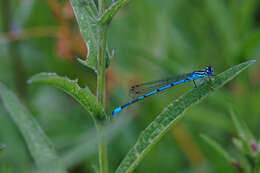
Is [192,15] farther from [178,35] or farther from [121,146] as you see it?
[121,146]

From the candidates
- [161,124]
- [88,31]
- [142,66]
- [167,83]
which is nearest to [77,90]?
[88,31]

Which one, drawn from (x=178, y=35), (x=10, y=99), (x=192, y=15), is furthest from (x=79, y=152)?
(x=192, y=15)

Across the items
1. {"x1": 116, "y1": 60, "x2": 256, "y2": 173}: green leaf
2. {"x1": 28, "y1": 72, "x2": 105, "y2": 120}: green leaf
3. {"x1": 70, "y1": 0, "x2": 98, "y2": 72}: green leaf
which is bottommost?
{"x1": 116, "y1": 60, "x2": 256, "y2": 173}: green leaf

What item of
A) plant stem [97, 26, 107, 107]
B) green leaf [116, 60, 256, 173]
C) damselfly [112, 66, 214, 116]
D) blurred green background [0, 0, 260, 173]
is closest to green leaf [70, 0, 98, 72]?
plant stem [97, 26, 107, 107]

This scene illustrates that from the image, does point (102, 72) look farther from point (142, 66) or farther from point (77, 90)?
point (142, 66)

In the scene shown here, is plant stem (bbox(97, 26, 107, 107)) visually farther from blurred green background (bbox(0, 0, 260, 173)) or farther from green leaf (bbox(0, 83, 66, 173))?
blurred green background (bbox(0, 0, 260, 173))

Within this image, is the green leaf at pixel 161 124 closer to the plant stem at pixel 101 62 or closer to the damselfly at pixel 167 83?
the plant stem at pixel 101 62
